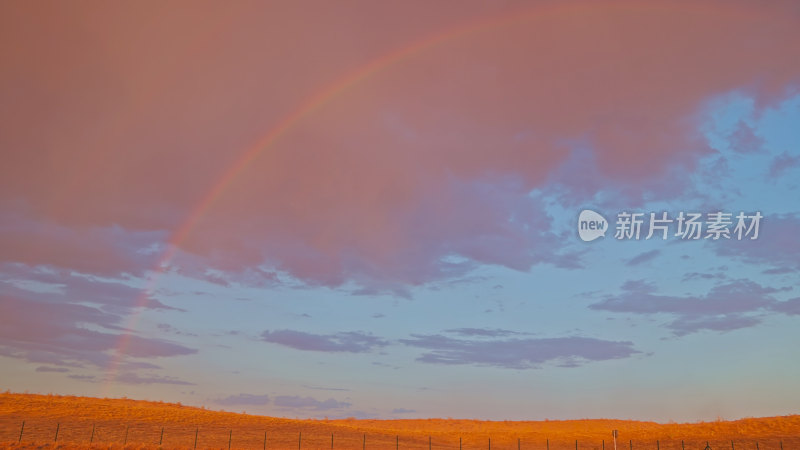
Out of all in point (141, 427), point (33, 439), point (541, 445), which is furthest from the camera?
point (541, 445)

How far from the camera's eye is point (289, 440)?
75.2 metres

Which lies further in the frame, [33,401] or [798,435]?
[33,401]

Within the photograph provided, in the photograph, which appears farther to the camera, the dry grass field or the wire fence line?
the dry grass field

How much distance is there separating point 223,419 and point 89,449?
143 feet

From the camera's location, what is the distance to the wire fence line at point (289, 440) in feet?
214

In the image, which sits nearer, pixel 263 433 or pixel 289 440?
pixel 289 440

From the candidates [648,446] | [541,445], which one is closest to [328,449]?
[541,445]

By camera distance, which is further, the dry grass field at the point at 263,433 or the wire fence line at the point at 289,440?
the dry grass field at the point at 263,433

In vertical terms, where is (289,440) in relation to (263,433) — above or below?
below

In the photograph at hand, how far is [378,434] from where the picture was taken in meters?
92.7

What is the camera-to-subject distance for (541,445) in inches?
3339

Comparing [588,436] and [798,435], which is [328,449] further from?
[798,435]

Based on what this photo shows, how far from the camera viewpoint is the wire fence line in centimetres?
6512

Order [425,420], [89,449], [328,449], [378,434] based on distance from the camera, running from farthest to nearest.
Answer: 1. [425,420]
2. [378,434]
3. [328,449]
4. [89,449]
